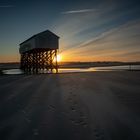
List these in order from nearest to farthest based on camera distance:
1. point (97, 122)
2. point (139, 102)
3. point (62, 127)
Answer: point (62, 127) → point (97, 122) → point (139, 102)

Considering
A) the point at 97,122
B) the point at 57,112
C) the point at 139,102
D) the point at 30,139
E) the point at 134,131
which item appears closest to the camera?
the point at 30,139

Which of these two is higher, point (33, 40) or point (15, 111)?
point (33, 40)

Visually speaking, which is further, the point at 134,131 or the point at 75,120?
the point at 75,120

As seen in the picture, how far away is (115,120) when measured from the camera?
17.6 ft

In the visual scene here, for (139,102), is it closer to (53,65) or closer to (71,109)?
(71,109)

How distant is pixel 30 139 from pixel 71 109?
2642 mm

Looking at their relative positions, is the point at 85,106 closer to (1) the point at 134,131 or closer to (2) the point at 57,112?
(2) the point at 57,112

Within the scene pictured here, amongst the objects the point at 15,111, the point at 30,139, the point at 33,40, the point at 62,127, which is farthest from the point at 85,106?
the point at 33,40

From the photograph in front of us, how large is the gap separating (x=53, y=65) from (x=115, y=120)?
29.6 meters

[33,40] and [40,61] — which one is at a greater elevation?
[33,40]

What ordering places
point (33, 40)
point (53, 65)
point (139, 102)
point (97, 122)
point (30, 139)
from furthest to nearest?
1. point (53, 65)
2. point (33, 40)
3. point (139, 102)
4. point (97, 122)
5. point (30, 139)

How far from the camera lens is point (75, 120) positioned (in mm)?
5363

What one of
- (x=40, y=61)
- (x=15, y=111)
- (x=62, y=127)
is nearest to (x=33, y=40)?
(x=40, y=61)

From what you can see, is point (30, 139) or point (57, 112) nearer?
point (30, 139)
